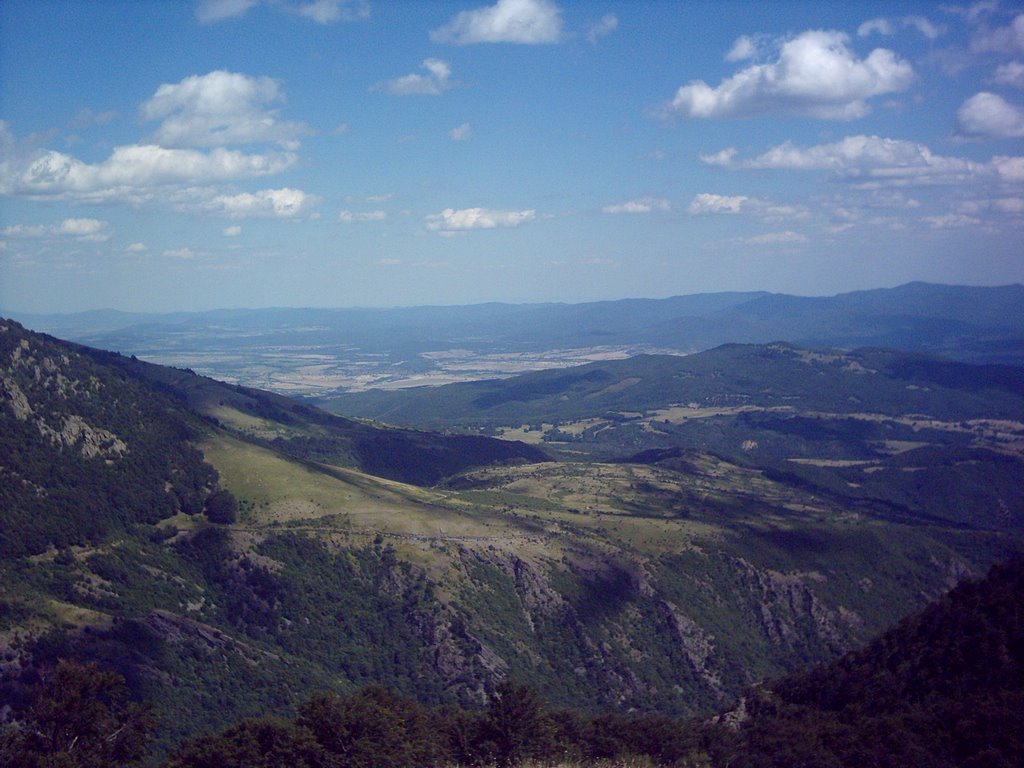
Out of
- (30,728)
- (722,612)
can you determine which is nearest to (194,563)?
(30,728)

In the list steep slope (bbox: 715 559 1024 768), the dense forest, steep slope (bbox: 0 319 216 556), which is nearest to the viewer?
the dense forest

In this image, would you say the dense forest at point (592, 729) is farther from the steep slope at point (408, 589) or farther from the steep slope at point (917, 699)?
the steep slope at point (408, 589)

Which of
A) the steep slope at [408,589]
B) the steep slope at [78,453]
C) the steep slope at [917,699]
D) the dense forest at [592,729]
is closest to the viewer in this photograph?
the dense forest at [592,729]

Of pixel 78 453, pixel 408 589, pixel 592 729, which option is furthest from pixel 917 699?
pixel 78 453

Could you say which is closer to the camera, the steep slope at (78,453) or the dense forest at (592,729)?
the dense forest at (592,729)

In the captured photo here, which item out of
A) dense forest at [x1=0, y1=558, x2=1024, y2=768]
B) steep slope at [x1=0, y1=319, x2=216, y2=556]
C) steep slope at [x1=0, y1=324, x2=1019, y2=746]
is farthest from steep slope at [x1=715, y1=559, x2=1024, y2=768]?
steep slope at [x1=0, y1=319, x2=216, y2=556]

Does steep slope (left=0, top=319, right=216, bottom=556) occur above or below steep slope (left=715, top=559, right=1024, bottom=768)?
above

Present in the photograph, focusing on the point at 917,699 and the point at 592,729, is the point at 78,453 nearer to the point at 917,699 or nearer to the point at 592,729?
the point at 592,729

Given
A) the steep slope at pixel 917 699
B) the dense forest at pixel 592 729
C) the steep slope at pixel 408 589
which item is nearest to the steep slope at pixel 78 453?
the steep slope at pixel 408 589

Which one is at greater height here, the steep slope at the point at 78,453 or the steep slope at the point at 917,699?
the steep slope at the point at 78,453

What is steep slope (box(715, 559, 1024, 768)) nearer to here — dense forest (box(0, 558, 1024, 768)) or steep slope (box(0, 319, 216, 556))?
dense forest (box(0, 558, 1024, 768))

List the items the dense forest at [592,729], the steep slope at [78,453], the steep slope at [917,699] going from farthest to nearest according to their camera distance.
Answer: the steep slope at [78,453] < the steep slope at [917,699] < the dense forest at [592,729]
